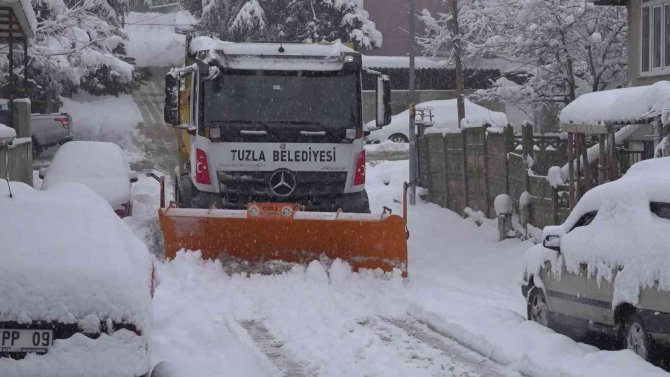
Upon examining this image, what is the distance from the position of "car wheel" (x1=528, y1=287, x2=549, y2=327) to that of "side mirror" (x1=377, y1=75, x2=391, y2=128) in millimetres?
4186

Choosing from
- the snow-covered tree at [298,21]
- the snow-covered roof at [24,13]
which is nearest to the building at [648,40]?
the snow-covered roof at [24,13]

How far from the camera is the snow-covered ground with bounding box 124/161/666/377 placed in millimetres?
8141

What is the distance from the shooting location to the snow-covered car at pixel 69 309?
5.87 meters

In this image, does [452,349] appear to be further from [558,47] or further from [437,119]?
[437,119]

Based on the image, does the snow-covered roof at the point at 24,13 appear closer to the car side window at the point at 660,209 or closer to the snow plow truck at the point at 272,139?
the snow plow truck at the point at 272,139

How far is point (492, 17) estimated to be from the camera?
32.1 m

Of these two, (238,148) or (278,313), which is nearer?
(278,313)

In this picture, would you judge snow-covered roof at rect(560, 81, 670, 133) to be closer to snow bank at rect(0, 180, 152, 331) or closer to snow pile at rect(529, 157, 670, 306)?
snow pile at rect(529, 157, 670, 306)

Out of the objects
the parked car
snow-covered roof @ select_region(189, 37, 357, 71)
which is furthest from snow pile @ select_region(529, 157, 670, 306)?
the parked car

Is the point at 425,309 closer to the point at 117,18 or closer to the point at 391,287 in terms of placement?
the point at 391,287

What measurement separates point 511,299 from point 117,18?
29.5 m

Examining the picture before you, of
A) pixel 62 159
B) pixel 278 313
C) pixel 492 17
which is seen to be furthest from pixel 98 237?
pixel 492 17

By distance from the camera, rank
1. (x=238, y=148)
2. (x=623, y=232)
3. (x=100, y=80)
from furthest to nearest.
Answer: (x=100, y=80)
(x=238, y=148)
(x=623, y=232)

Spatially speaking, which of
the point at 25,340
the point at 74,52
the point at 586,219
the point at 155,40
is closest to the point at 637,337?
the point at 586,219
